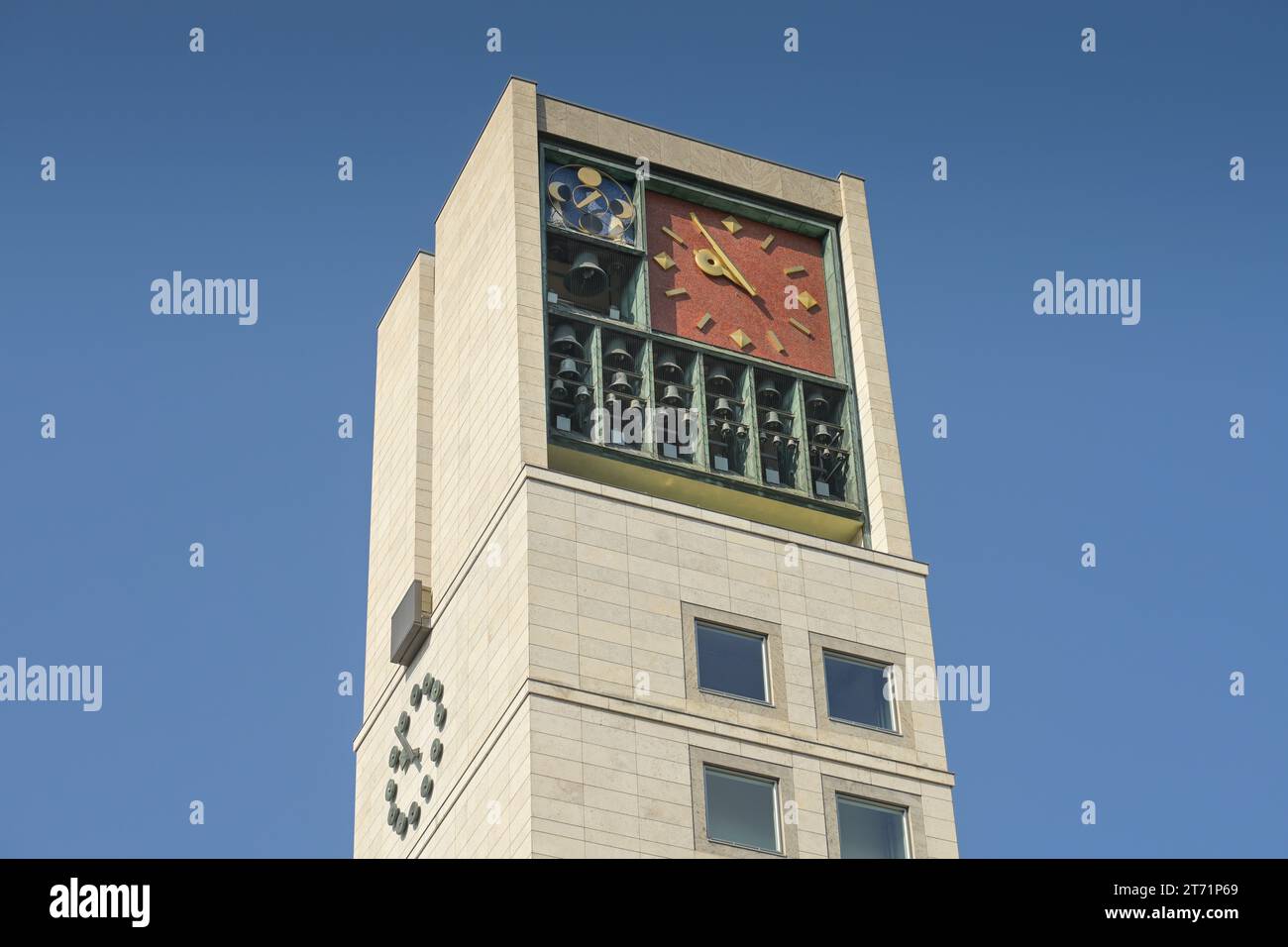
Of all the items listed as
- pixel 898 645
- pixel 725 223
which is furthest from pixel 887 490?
pixel 725 223

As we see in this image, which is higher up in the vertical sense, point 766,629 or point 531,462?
point 531,462

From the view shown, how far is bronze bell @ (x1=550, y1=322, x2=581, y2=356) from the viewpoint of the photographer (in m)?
66.1

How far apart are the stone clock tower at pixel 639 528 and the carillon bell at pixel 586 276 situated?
0.29ft

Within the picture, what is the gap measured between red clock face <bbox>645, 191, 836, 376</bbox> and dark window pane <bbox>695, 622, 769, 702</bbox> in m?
10.7

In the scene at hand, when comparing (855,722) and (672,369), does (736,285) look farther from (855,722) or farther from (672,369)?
(855,722)

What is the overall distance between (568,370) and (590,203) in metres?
6.64

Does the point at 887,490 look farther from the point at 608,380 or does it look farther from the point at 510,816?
the point at 510,816

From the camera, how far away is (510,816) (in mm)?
56750

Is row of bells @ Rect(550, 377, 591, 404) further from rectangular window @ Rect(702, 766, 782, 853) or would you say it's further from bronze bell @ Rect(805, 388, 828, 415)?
rectangular window @ Rect(702, 766, 782, 853)

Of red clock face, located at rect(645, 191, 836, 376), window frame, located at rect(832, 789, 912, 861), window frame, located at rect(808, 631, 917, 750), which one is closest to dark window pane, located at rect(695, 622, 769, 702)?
window frame, located at rect(808, 631, 917, 750)

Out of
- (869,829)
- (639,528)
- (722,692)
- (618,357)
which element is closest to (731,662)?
(722,692)

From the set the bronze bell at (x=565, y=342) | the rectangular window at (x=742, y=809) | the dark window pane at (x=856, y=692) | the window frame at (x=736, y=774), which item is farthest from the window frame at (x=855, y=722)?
the bronze bell at (x=565, y=342)

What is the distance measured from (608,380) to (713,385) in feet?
11.2

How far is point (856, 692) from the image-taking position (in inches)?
2458
